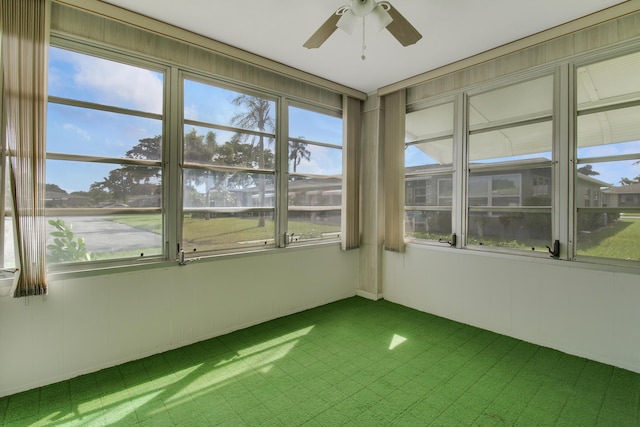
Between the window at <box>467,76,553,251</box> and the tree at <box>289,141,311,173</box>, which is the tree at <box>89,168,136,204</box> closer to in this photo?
the tree at <box>289,141,311,173</box>

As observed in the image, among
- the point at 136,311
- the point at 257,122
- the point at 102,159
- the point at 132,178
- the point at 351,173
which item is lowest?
the point at 136,311

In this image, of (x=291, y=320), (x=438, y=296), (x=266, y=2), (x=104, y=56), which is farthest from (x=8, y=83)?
(x=438, y=296)

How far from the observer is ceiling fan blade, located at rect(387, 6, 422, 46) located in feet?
6.89

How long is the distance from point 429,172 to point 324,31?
2331mm

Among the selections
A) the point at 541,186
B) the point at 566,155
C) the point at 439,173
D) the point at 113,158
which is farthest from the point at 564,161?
the point at 113,158

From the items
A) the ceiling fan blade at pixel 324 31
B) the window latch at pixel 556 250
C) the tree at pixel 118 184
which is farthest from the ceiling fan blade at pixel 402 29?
the tree at pixel 118 184

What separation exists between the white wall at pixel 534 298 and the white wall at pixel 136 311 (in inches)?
63.7

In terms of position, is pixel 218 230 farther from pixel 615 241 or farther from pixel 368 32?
pixel 615 241

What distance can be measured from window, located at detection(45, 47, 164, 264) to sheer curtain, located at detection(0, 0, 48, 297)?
0.14 m

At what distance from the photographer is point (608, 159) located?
2.72 meters

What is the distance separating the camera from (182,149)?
3.02 metres

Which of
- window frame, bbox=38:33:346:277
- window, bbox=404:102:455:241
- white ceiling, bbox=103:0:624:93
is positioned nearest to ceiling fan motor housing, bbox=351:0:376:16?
white ceiling, bbox=103:0:624:93

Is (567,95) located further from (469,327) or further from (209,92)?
(209,92)

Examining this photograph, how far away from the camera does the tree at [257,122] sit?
348 cm
